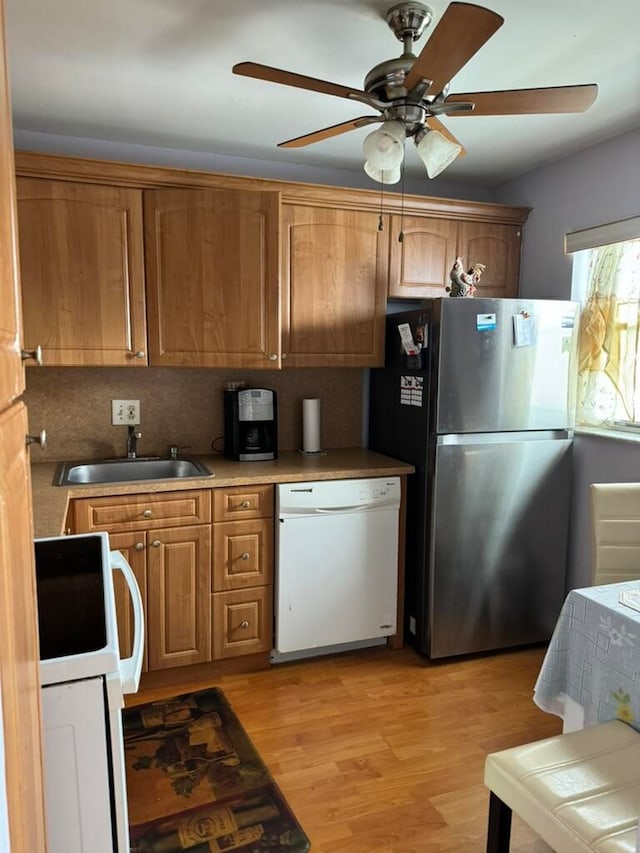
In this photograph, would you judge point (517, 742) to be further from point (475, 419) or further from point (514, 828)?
point (475, 419)

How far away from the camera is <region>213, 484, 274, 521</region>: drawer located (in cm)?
254

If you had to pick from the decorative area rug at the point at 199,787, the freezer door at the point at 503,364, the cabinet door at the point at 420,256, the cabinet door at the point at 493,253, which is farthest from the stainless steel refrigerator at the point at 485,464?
the decorative area rug at the point at 199,787

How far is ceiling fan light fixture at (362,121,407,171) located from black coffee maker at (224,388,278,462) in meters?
1.41

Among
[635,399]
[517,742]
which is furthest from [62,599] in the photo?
[635,399]

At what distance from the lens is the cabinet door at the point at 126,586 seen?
2436 millimetres

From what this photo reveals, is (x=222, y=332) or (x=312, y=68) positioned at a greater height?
(x=312, y=68)

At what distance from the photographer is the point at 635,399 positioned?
8.97 ft

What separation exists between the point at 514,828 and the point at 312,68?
8.34 ft

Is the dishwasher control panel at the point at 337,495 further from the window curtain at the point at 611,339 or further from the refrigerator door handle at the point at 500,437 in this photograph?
the window curtain at the point at 611,339

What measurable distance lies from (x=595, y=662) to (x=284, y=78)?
170 cm

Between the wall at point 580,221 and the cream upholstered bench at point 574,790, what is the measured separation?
5.02 feet

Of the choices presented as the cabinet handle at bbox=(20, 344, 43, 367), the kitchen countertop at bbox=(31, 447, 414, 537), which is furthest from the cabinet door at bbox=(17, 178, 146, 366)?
the cabinet handle at bbox=(20, 344, 43, 367)

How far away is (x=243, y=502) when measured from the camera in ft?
8.47

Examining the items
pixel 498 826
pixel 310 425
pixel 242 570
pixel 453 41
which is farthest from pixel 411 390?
pixel 498 826
